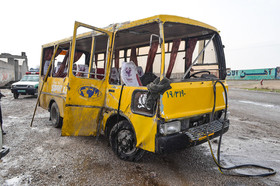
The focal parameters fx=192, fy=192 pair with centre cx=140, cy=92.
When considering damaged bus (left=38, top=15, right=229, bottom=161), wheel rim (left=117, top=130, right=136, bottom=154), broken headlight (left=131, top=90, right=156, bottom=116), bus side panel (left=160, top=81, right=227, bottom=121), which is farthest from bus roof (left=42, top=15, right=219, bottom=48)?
Answer: wheel rim (left=117, top=130, right=136, bottom=154)

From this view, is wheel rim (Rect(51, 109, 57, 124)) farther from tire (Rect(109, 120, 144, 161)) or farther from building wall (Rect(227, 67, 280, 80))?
building wall (Rect(227, 67, 280, 80))

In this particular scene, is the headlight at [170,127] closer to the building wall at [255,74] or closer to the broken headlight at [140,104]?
the broken headlight at [140,104]

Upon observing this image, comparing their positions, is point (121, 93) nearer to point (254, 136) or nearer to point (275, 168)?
Result: point (275, 168)

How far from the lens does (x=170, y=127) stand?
2922 mm

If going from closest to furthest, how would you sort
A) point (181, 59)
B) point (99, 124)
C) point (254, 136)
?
point (99, 124) < point (181, 59) < point (254, 136)

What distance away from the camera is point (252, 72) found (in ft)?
125

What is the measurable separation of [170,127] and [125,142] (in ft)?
3.39

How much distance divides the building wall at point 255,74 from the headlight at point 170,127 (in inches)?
1308

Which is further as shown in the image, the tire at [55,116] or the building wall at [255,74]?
the building wall at [255,74]

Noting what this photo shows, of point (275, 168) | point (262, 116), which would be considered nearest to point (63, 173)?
point (275, 168)

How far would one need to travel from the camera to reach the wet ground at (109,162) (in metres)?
2.97

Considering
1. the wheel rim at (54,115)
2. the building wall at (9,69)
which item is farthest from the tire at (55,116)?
the building wall at (9,69)

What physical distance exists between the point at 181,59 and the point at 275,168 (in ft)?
9.43

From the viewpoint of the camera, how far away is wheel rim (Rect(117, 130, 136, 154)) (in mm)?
3482
